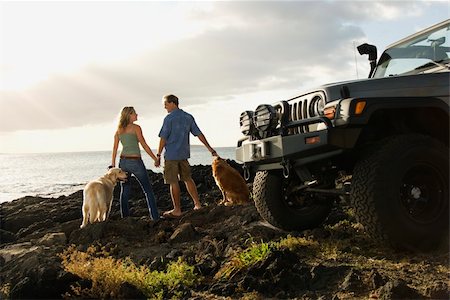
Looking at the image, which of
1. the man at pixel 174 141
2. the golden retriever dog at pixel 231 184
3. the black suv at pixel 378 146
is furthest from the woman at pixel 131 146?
the black suv at pixel 378 146

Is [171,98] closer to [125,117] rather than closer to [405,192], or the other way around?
[125,117]

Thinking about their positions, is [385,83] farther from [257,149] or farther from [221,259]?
[221,259]

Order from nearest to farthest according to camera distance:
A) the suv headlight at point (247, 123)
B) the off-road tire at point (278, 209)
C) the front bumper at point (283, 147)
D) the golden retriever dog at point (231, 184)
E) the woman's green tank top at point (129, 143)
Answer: the front bumper at point (283, 147), the suv headlight at point (247, 123), the off-road tire at point (278, 209), the woman's green tank top at point (129, 143), the golden retriever dog at point (231, 184)

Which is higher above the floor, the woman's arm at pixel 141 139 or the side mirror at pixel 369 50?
the side mirror at pixel 369 50

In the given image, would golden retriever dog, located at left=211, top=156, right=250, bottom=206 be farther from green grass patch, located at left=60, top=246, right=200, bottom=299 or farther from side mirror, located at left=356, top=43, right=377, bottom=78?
green grass patch, located at left=60, top=246, right=200, bottom=299

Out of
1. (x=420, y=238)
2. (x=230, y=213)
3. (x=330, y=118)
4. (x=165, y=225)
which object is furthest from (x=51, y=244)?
(x=420, y=238)

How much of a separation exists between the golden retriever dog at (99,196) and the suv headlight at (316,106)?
4458 mm

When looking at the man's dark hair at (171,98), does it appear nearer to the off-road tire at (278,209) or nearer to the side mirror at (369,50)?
the off-road tire at (278,209)

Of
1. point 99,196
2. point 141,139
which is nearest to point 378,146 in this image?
point 141,139

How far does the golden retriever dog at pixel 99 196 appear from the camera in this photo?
8586 millimetres

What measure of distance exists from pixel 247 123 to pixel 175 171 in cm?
→ 327

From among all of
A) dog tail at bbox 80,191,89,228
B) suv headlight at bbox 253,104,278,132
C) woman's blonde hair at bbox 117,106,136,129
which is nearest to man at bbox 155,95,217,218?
woman's blonde hair at bbox 117,106,136,129

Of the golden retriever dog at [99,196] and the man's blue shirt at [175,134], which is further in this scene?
the man's blue shirt at [175,134]

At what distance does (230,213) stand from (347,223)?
2.51 m
